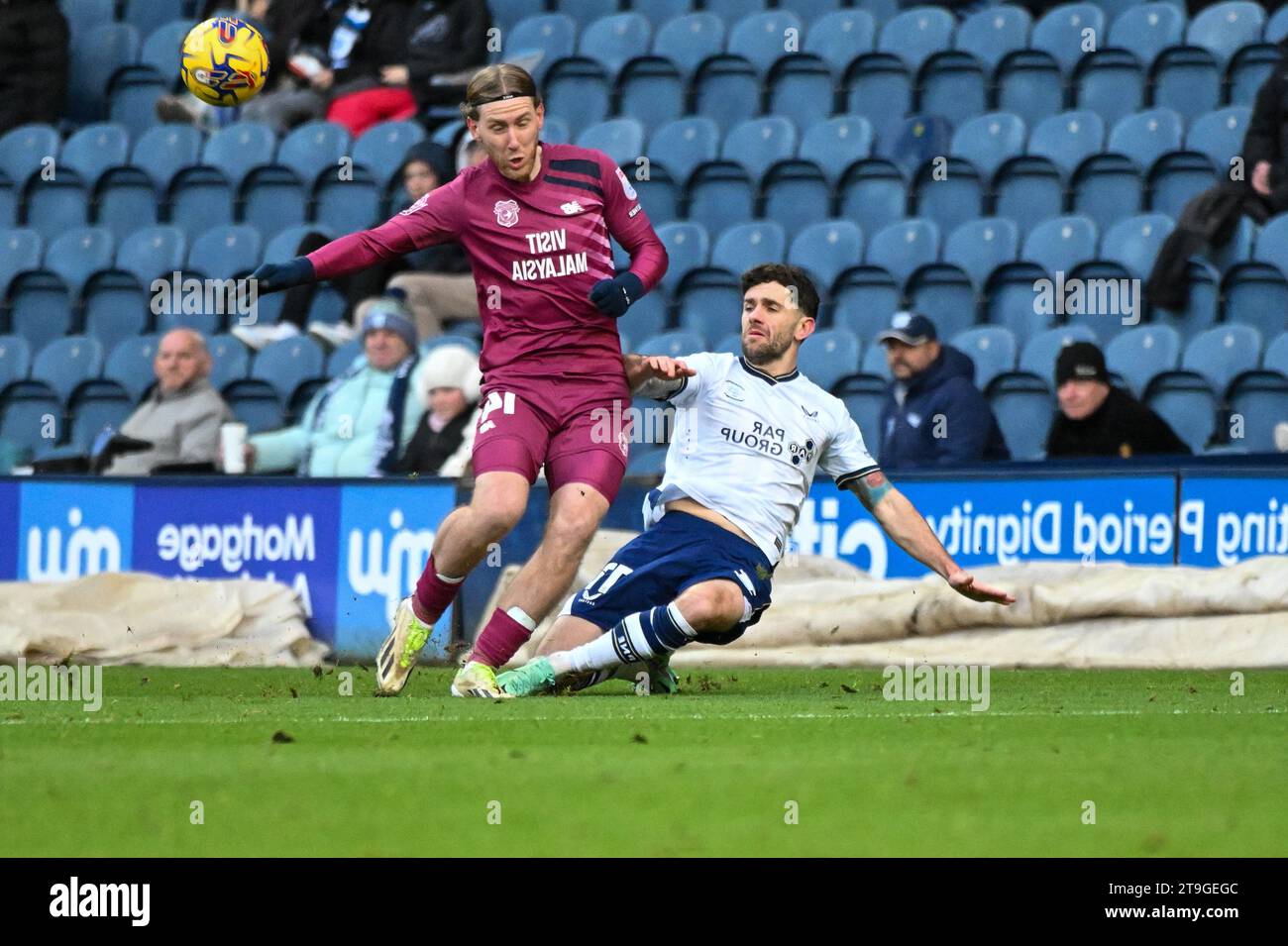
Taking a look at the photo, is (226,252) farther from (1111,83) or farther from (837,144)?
(1111,83)

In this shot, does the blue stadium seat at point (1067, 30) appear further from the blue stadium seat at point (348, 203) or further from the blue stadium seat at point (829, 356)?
the blue stadium seat at point (348, 203)

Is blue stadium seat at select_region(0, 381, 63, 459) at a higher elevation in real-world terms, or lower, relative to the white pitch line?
higher

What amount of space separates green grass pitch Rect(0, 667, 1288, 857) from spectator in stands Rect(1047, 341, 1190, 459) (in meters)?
3.84

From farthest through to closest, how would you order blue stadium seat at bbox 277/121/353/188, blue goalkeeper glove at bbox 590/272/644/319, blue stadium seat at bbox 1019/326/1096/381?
1. blue stadium seat at bbox 277/121/353/188
2. blue stadium seat at bbox 1019/326/1096/381
3. blue goalkeeper glove at bbox 590/272/644/319

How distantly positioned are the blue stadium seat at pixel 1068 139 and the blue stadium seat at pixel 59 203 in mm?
8195

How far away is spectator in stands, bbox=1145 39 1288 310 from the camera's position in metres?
12.3

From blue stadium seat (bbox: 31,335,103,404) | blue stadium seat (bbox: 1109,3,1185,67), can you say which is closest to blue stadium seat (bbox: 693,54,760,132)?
blue stadium seat (bbox: 1109,3,1185,67)

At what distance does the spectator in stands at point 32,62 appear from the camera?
663 inches

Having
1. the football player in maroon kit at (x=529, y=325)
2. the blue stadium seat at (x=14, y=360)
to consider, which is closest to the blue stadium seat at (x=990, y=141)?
the football player in maroon kit at (x=529, y=325)

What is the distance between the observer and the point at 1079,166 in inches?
535

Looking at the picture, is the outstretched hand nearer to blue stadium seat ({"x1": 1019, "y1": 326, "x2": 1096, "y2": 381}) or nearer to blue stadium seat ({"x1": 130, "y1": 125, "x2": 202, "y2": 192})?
blue stadium seat ({"x1": 1019, "y1": 326, "x2": 1096, "y2": 381})

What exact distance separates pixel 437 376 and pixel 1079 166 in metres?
4.82

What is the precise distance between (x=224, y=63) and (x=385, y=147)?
702 centimetres

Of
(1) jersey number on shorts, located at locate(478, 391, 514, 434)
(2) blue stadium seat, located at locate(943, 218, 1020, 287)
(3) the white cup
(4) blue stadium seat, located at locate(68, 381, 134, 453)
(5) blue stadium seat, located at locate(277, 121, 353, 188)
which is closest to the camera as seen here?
(1) jersey number on shorts, located at locate(478, 391, 514, 434)
